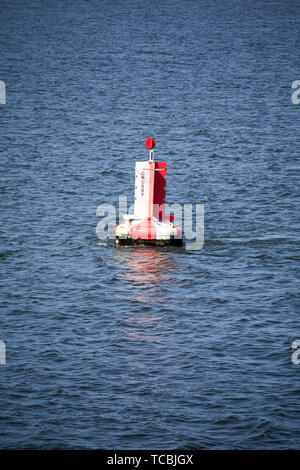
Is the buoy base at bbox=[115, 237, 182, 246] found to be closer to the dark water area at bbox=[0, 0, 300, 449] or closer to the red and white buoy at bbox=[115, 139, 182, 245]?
the red and white buoy at bbox=[115, 139, 182, 245]

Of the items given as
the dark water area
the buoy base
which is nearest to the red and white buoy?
the buoy base

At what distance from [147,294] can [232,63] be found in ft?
196

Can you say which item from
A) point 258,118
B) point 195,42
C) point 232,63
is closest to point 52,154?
point 258,118

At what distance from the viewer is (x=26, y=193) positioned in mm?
30969

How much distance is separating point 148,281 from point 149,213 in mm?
3010

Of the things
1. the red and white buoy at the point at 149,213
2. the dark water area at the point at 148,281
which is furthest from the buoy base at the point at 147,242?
the dark water area at the point at 148,281

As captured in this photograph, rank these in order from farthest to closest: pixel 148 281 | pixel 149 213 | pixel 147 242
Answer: pixel 147 242 → pixel 149 213 → pixel 148 281

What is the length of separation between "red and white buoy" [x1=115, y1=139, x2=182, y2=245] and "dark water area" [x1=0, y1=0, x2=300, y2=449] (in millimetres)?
483

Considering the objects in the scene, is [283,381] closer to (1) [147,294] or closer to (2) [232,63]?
(1) [147,294]

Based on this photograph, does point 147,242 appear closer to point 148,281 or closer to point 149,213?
point 149,213

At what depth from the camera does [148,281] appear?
20141 mm

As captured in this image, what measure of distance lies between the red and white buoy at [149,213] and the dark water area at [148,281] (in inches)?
19.0

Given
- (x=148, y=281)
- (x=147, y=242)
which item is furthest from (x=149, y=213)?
(x=148, y=281)

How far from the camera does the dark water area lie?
43.7ft
